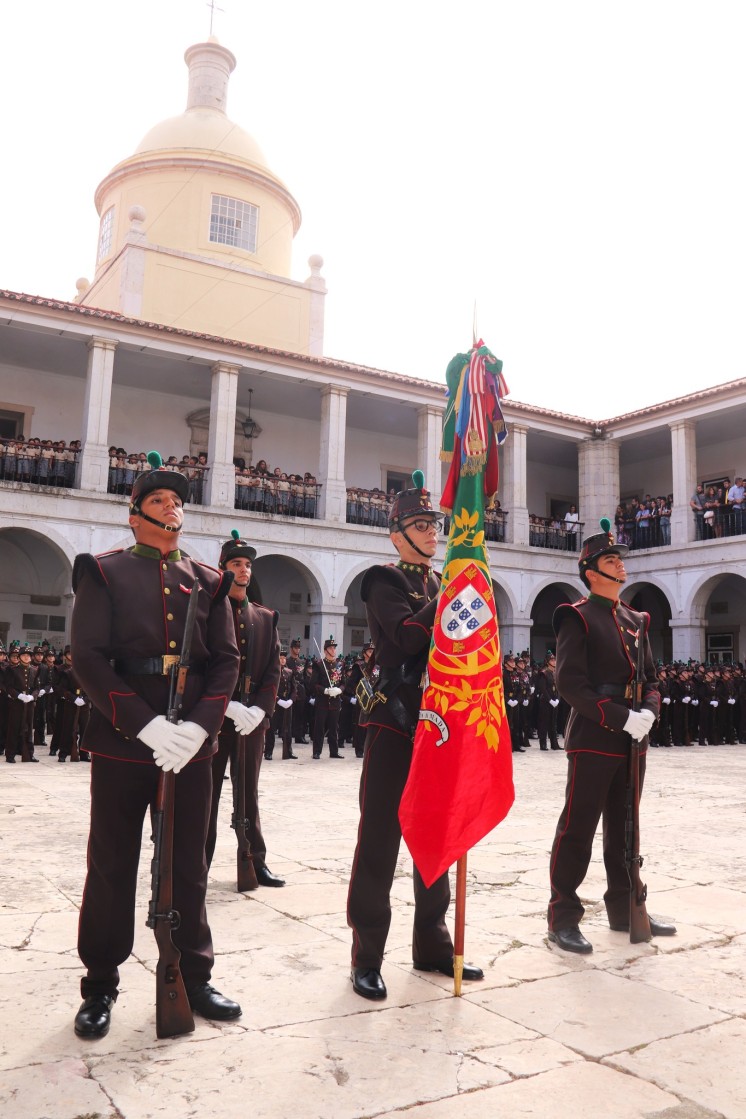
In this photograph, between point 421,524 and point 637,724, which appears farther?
point 637,724

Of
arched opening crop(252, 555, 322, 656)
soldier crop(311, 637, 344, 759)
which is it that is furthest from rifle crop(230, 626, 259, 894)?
arched opening crop(252, 555, 322, 656)

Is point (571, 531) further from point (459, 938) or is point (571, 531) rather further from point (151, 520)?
point (151, 520)

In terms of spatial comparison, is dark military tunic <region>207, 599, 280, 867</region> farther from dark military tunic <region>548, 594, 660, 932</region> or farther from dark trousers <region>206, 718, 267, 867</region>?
dark military tunic <region>548, 594, 660, 932</region>

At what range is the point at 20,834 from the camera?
6352 mm

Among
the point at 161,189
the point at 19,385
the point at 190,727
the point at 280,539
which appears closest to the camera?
the point at 190,727

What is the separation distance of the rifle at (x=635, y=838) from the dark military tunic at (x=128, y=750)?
2.01m

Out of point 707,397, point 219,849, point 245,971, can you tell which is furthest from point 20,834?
point 707,397

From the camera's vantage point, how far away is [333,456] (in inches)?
883

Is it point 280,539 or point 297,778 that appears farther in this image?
Result: point 280,539

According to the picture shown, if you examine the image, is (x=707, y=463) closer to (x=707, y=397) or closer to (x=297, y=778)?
(x=707, y=397)

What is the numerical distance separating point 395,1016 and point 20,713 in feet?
34.0

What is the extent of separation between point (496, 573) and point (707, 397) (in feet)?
23.3

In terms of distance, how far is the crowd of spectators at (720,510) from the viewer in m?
22.7

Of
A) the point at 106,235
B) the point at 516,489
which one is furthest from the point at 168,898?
the point at 106,235
